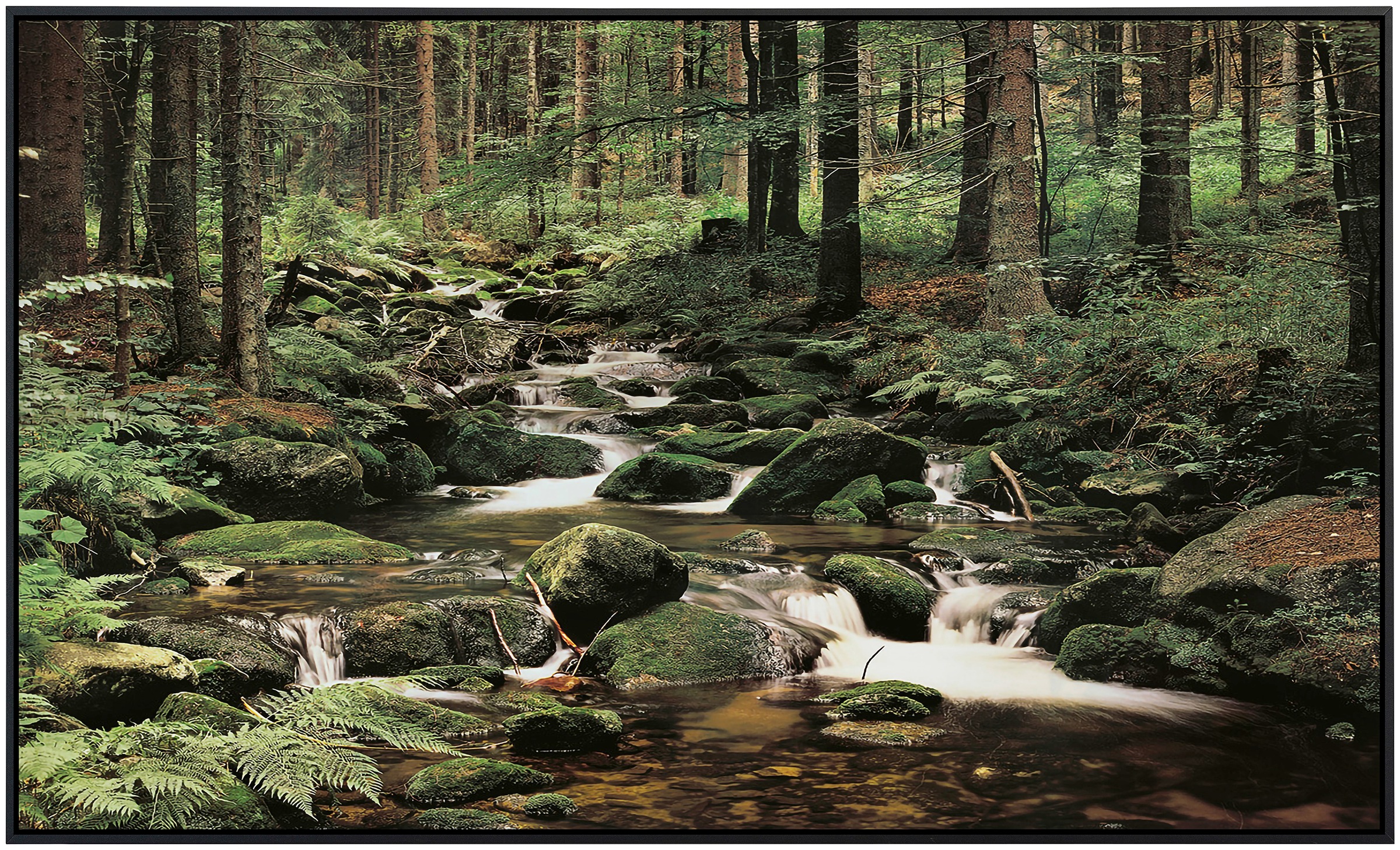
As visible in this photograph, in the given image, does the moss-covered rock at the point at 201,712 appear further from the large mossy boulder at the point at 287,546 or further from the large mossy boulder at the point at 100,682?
Result: the large mossy boulder at the point at 287,546

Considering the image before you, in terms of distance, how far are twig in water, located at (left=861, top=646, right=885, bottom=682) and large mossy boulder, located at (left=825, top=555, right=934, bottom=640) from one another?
0.43 feet

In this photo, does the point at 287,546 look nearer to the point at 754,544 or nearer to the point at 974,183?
the point at 754,544

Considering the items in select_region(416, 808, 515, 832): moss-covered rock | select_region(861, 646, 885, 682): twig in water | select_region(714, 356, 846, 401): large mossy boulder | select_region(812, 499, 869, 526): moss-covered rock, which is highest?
select_region(714, 356, 846, 401): large mossy boulder

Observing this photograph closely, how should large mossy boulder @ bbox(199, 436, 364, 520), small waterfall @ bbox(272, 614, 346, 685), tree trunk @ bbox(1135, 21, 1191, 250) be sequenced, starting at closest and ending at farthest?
small waterfall @ bbox(272, 614, 346, 685), large mossy boulder @ bbox(199, 436, 364, 520), tree trunk @ bbox(1135, 21, 1191, 250)

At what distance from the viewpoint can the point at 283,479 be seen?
5762 millimetres

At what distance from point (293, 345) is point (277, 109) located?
372 centimetres

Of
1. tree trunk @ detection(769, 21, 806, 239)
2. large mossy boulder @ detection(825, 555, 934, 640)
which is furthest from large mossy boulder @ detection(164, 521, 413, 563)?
tree trunk @ detection(769, 21, 806, 239)

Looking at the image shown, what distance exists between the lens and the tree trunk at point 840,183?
6.94 metres

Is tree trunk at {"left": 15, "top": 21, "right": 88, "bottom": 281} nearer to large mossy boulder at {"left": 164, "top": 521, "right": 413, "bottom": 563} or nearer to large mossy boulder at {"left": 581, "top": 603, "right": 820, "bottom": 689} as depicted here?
large mossy boulder at {"left": 164, "top": 521, "right": 413, "bottom": 563}

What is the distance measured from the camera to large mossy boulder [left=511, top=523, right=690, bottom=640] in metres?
4.43

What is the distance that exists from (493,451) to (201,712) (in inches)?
138

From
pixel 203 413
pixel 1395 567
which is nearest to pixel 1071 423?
pixel 1395 567

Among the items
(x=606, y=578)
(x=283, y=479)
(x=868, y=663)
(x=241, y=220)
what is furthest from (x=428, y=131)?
(x=868, y=663)

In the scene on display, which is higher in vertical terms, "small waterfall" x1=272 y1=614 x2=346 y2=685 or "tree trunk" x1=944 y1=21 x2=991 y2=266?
"tree trunk" x1=944 y1=21 x2=991 y2=266
